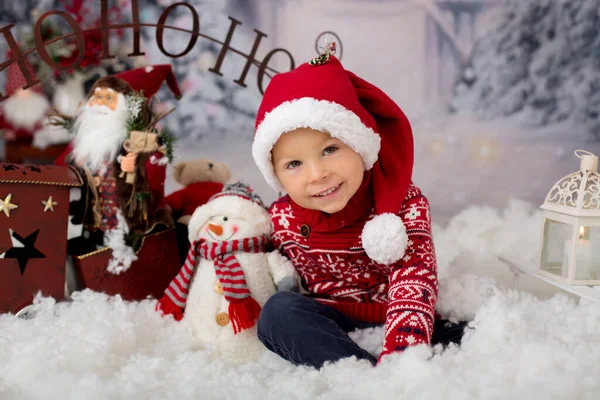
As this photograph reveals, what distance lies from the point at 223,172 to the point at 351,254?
1.88ft

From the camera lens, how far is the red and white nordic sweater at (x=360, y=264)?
0.98 metres

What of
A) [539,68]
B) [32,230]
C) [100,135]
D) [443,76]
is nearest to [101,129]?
[100,135]

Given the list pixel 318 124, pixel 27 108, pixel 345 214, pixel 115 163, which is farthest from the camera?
pixel 27 108

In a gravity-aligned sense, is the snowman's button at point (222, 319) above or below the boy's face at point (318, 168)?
below

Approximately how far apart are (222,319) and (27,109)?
→ 1.28 metres

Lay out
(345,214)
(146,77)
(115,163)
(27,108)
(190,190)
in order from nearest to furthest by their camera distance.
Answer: (345,214) < (115,163) < (146,77) < (190,190) < (27,108)

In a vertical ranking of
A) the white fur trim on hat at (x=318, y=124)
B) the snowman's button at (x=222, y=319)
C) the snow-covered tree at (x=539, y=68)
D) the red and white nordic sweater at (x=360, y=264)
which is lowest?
the snowman's button at (x=222, y=319)

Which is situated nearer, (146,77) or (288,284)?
(288,284)

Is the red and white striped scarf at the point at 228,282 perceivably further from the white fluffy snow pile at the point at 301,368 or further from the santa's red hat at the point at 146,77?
the santa's red hat at the point at 146,77

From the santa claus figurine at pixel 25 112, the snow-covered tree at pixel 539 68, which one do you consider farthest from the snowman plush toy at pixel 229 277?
the snow-covered tree at pixel 539 68

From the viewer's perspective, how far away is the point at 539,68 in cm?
209

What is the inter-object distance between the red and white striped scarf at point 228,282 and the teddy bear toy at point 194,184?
26 cm

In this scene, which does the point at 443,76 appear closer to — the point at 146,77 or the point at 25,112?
the point at 146,77

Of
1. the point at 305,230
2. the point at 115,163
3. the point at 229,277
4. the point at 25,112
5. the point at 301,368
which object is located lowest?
the point at 301,368
